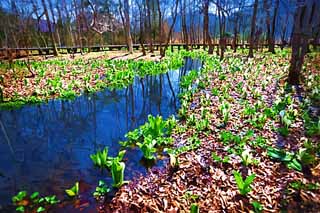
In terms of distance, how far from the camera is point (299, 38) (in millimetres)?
6652

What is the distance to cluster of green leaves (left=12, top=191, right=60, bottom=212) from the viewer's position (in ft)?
9.52

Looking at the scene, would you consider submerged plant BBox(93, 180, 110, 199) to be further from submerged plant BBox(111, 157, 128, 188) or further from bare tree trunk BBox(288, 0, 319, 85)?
bare tree trunk BBox(288, 0, 319, 85)

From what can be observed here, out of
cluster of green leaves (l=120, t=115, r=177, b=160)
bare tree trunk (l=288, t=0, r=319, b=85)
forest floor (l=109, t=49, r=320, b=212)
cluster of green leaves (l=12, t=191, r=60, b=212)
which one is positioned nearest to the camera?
forest floor (l=109, t=49, r=320, b=212)

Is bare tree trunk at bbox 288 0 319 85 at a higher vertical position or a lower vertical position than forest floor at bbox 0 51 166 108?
higher

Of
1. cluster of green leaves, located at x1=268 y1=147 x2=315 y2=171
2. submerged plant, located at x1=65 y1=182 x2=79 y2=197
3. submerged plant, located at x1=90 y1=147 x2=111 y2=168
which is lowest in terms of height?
submerged plant, located at x1=65 y1=182 x2=79 y2=197

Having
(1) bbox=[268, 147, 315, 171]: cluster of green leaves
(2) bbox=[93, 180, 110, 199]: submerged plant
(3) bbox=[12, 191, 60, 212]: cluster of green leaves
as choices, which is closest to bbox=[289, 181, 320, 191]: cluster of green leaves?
(1) bbox=[268, 147, 315, 171]: cluster of green leaves

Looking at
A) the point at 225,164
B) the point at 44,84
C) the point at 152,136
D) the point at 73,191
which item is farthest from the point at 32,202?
the point at 44,84

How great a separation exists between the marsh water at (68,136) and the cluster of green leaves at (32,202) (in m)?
0.11

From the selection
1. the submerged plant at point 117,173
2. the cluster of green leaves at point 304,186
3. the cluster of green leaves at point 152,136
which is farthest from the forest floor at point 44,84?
the cluster of green leaves at point 304,186

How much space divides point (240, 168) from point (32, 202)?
2893 millimetres

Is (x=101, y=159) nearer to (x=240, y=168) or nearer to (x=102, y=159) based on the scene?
(x=102, y=159)

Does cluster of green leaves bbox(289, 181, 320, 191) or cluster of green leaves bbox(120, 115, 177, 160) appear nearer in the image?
cluster of green leaves bbox(289, 181, 320, 191)

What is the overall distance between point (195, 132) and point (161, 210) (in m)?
2.16

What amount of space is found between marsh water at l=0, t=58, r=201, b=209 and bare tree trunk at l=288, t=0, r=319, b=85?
3830 millimetres
